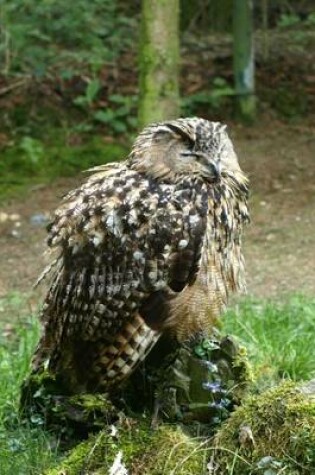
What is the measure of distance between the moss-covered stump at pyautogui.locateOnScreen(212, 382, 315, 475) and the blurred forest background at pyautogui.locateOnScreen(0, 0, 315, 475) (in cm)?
278

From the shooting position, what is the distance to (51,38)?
10773 millimetres

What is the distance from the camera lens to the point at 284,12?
12984 millimetres

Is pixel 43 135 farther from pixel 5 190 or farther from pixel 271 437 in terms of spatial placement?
pixel 271 437

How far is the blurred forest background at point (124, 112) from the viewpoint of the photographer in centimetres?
802

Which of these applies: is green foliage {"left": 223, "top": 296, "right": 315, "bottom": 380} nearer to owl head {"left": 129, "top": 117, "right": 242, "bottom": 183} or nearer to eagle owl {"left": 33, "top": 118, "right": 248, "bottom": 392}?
eagle owl {"left": 33, "top": 118, "right": 248, "bottom": 392}

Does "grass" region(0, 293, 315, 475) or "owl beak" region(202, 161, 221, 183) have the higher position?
"owl beak" region(202, 161, 221, 183)

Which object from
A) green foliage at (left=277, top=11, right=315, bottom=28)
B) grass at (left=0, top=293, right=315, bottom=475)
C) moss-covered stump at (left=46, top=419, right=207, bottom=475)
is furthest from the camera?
green foliage at (left=277, top=11, right=315, bottom=28)

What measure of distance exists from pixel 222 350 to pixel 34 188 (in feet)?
17.1

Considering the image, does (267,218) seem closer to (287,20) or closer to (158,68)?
(158,68)

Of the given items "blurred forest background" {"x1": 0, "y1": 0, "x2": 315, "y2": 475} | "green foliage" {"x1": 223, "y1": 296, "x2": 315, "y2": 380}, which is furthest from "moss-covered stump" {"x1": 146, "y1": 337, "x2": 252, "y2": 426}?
"blurred forest background" {"x1": 0, "y1": 0, "x2": 315, "y2": 475}

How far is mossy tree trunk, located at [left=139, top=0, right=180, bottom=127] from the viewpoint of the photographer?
7.88 m

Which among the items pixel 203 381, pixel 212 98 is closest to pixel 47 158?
pixel 212 98

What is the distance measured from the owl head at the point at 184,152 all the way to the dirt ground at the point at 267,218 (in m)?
3.06

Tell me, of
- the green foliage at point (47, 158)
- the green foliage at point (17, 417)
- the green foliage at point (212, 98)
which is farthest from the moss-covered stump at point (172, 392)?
the green foliage at point (212, 98)
